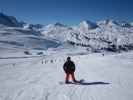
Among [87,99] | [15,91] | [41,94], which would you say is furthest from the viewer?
[15,91]

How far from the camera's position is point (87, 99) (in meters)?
9.73

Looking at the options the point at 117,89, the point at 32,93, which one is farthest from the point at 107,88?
the point at 32,93

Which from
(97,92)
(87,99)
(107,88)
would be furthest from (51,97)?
(107,88)

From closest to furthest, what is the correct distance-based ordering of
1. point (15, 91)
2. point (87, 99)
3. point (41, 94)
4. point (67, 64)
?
point (87, 99)
point (41, 94)
point (15, 91)
point (67, 64)

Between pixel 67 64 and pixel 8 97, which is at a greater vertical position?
pixel 67 64

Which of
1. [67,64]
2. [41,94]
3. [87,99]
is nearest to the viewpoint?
[87,99]

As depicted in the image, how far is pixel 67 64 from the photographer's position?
1462 cm

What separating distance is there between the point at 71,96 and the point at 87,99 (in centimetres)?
95

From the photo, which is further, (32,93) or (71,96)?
(32,93)

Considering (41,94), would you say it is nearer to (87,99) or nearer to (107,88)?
(87,99)

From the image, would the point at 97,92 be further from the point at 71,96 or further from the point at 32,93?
the point at 32,93

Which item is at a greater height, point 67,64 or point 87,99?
point 67,64

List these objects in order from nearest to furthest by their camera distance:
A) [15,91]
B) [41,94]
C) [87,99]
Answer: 1. [87,99]
2. [41,94]
3. [15,91]

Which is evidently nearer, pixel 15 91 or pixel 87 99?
pixel 87 99
